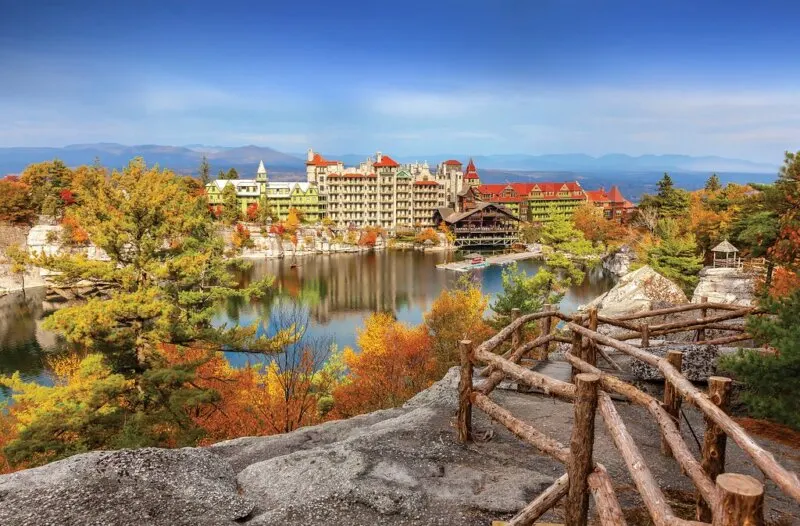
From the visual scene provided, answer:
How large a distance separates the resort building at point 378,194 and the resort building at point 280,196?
5.77 ft

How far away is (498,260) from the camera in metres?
59.1

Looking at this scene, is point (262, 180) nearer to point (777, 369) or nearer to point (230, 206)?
point (230, 206)

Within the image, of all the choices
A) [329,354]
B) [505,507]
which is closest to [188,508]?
[505,507]

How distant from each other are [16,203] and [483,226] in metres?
55.2

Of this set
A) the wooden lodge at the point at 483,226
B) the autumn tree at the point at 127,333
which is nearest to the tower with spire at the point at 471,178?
the wooden lodge at the point at 483,226

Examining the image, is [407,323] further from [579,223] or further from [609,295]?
[579,223]

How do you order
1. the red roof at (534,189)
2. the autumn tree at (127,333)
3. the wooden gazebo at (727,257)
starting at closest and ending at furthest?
the autumn tree at (127,333) < the wooden gazebo at (727,257) < the red roof at (534,189)

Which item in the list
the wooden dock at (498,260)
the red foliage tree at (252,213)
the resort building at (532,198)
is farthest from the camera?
the resort building at (532,198)

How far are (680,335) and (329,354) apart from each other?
71.4 ft

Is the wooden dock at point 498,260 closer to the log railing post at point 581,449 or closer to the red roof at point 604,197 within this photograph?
the red roof at point 604,197

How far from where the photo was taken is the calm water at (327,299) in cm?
2991

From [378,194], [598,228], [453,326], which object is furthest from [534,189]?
[453,326]

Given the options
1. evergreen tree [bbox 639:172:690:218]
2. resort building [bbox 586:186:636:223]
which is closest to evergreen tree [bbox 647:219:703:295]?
evergreen tree [bbox 639:172:690:218]

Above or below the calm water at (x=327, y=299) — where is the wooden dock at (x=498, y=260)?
above
